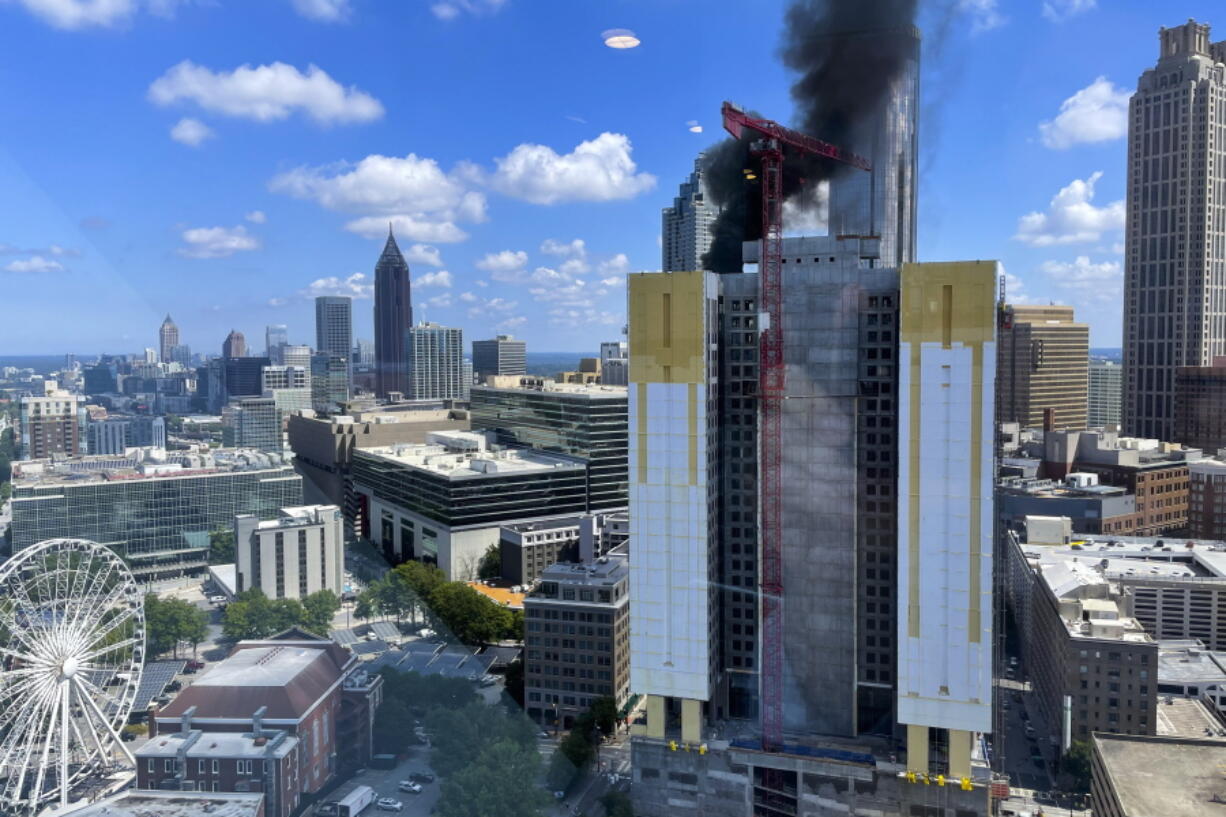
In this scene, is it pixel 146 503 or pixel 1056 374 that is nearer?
pixel 146 503

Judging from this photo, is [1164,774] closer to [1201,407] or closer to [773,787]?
[773,787]

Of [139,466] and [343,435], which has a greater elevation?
[343,435]

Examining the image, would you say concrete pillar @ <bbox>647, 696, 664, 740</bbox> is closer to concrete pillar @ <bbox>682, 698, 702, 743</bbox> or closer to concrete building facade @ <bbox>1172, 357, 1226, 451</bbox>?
concrete pillar @ <bbox>682, 698, 702, 743</bbox>

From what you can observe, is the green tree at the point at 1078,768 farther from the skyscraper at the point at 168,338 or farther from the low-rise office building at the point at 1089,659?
the skyscraper at the point at 168,338

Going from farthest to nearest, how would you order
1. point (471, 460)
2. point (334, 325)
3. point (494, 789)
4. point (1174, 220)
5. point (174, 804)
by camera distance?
1. point (1174, 220)
2. point (471, 460)
3. point (334, 325)
4. point (494, 789)
5. point (174, 804)

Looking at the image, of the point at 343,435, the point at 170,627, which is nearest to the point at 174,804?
the point at 170,627

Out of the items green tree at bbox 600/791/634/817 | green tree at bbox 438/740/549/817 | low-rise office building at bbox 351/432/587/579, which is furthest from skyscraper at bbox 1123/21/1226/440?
green tree at bbox 438/740/549/817

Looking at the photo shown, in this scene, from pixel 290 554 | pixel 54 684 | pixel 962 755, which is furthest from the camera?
pixel 290 554

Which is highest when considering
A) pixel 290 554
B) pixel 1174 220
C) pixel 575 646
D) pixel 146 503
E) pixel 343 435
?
Result: pixel 1174 220
